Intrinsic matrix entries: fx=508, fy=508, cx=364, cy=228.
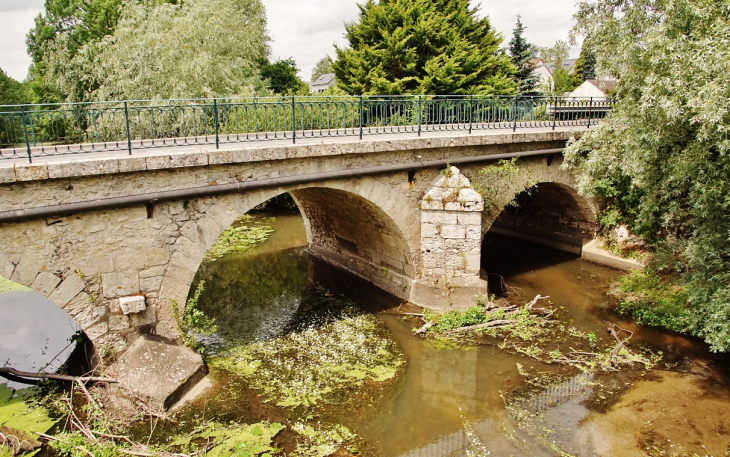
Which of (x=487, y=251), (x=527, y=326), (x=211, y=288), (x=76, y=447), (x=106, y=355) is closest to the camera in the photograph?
(x=76, y=447)

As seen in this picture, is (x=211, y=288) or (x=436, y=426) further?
(x=211, y=288)

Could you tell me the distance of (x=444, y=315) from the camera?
9078 millimetres

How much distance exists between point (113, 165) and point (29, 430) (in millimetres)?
3267

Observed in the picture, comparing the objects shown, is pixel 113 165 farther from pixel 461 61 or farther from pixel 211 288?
pixel 461 61

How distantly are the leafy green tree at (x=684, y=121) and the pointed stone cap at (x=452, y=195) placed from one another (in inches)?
97.6

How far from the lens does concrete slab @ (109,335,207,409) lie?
632 cm

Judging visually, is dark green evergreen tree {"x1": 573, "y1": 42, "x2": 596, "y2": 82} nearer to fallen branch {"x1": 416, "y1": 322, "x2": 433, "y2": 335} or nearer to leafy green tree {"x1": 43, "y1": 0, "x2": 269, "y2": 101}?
leafy green tree {"x1": 43, "y1": 0, "x2": 269, "y2": 101}

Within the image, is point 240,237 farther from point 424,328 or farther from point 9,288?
point 424,328

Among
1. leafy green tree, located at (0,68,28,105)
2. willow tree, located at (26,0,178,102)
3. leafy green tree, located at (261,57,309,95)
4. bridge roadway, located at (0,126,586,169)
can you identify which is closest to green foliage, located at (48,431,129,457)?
bridge roadway, located at (0,126,586,169)

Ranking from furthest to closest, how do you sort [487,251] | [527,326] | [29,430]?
[487,251] → [527,326] → [29,430]

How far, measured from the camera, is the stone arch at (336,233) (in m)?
7.03

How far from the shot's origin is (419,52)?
18016 mm

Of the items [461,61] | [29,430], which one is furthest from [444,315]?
[461,61]

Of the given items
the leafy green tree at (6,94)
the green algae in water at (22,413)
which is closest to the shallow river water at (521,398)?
the green algae in water at (22,413)
